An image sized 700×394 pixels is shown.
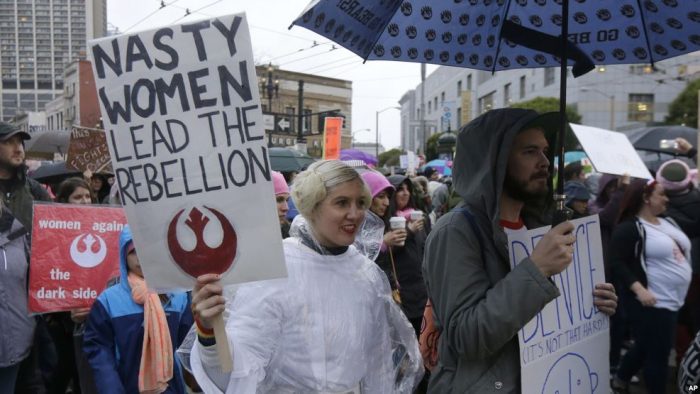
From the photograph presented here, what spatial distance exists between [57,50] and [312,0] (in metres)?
79.1

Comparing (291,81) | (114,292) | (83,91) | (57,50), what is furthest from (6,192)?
(57,50)

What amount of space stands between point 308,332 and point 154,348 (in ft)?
3.96

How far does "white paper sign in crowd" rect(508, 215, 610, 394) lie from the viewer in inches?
83.6

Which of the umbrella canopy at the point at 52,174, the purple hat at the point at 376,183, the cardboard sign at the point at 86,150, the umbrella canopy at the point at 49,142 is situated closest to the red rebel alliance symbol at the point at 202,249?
the purple hat at the point at 376,183

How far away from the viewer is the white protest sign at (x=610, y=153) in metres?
5.88

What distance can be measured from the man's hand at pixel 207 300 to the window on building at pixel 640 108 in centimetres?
4960

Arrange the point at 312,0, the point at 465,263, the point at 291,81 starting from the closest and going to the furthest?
the point at 465,263, the point at 312,0, the point at 291,81

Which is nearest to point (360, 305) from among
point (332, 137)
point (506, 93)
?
point (332, 137)

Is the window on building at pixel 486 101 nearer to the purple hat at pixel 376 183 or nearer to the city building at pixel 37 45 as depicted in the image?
the city building at pixel 37 45

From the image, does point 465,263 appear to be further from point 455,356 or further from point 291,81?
point 291,81

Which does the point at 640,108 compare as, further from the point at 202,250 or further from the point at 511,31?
the point at 202,250

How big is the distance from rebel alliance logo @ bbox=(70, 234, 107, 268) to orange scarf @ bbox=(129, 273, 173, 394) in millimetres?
807

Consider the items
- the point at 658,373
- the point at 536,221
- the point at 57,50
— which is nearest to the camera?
the point at 536,221

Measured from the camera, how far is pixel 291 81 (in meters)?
46.3
